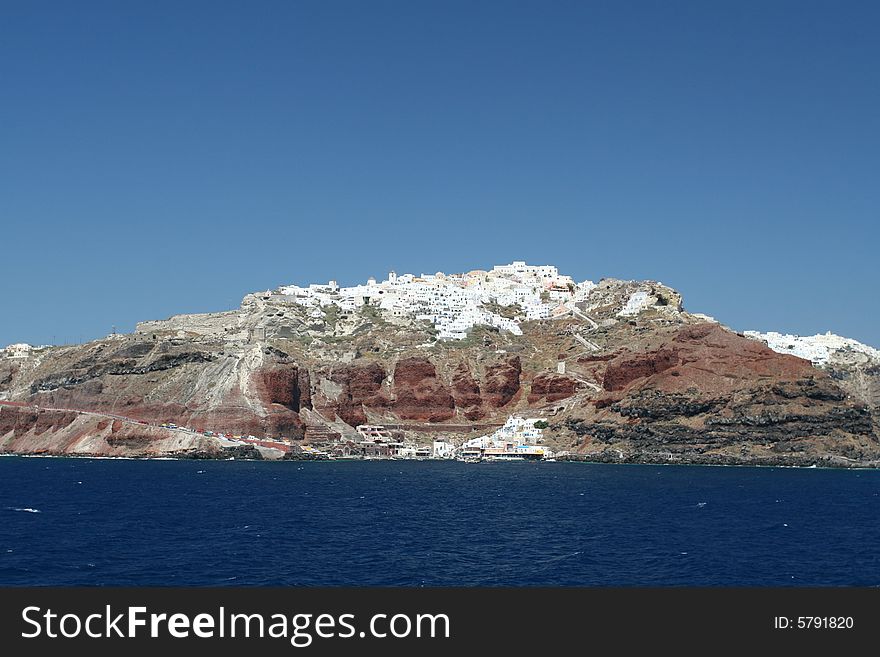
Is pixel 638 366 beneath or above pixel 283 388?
above

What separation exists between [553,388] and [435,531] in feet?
412

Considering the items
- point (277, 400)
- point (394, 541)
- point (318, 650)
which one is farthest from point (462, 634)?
point (277, 400)

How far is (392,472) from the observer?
14462 centimetres

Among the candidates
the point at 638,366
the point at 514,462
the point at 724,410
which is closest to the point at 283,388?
the point at 514,462

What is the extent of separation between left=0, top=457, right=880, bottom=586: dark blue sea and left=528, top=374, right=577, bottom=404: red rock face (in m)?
63.3

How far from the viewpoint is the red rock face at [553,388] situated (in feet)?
635

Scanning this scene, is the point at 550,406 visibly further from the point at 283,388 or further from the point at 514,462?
the point at 283,388

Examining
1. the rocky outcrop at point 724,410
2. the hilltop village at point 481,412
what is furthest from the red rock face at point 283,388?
the rocky outcrop at point 724,410

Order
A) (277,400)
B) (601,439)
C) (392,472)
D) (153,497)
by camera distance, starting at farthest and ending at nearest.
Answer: (277,400) → (601,439) → (392,472) → (153,497)

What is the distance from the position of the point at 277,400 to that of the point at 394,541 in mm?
123915

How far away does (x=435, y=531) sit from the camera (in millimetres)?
71062

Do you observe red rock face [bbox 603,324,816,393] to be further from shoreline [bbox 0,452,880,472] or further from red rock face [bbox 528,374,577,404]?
shoreline [bbox 0,452,880,472]

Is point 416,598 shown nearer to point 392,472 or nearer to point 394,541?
point 394,541

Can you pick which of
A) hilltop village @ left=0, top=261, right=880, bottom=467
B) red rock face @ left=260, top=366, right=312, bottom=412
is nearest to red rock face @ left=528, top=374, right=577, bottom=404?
hilltop village @ left=0, top=261, right=880, bottom=467
